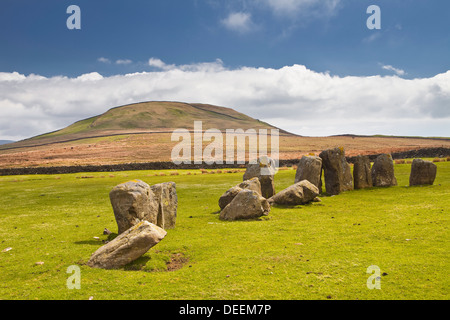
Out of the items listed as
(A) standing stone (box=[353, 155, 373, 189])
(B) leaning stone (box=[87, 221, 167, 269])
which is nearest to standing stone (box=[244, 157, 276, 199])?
(A) standing stone (box=[353, 155, 373, 189])

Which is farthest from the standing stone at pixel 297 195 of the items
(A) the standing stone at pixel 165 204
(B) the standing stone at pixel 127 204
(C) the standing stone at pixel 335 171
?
(B) the standing stone at pixel 127 204

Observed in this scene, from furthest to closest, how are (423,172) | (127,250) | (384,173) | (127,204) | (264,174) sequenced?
(384,173), (423,172), (264,174), (127,204), (127,250)

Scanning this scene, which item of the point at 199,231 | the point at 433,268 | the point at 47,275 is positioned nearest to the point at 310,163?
the point at 199,231

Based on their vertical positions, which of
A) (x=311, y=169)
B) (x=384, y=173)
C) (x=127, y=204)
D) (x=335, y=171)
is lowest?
(x=127, y=204)

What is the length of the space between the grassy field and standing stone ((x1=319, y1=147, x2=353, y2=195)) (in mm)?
4880

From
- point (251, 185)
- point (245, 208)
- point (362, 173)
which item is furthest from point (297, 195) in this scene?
point (362, 173)

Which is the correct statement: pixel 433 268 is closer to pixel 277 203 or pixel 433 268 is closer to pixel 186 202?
pixel 277 203

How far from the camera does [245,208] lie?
18.0 m

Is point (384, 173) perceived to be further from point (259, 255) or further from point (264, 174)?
point (259, 255)

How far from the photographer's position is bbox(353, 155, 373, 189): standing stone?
88.3 feet

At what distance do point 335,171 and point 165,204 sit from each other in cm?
1509

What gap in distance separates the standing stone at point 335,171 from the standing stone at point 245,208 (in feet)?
31.9

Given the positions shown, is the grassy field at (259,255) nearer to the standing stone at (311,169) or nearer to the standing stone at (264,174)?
the standing stone at (264,174)
